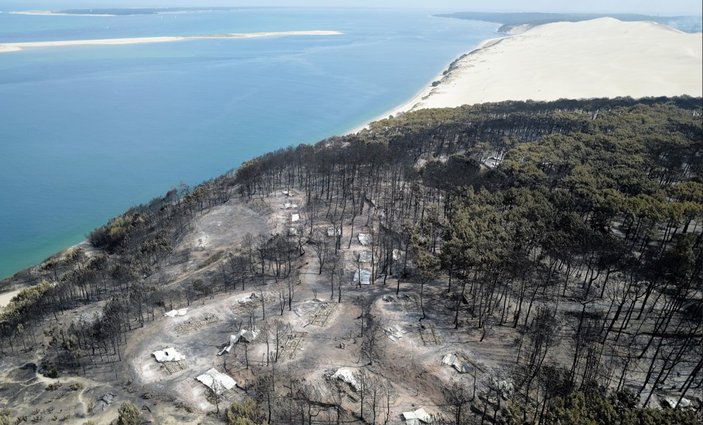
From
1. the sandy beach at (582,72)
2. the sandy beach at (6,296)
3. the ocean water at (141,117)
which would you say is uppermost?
the sandy beach at (582,72)

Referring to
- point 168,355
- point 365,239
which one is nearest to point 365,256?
point 365,239

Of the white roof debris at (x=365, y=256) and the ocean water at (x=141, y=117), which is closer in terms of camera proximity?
the white roof debris at (x=365, y=256)

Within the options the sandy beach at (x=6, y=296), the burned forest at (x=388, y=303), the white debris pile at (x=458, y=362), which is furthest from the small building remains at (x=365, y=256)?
the sandy beach at (x=6, y=296)

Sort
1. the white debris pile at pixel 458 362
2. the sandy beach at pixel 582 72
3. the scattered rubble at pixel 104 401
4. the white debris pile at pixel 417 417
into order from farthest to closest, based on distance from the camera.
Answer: the sandy beach at pixel 582 72, the white debris pile at pixel 458 362, the scattered rubble at pixel 104 401, the white debris pile at pixel 417 417

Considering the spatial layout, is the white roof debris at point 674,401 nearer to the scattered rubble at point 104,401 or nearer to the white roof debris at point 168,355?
the white roof debris at point 168,355

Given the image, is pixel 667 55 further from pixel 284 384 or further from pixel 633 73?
pixel 284 384

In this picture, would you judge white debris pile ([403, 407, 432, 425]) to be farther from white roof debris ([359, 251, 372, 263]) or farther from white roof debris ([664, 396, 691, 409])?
white roof debris ([359, 251, 372, 263])
